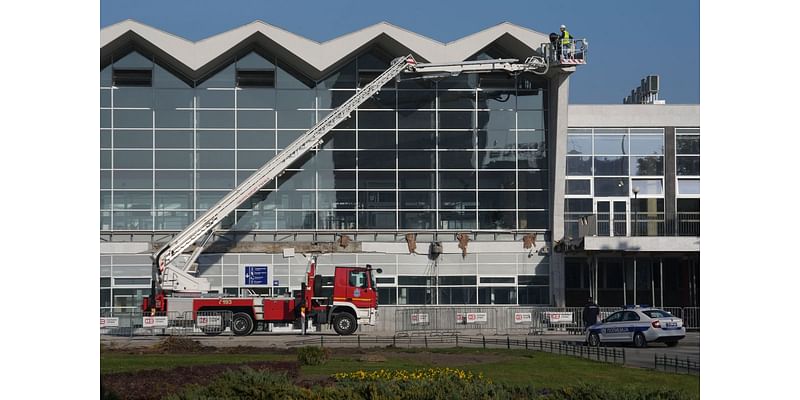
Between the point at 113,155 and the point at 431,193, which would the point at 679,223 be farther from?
Result: the point at 113,155

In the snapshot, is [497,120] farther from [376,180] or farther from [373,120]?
[376,180]

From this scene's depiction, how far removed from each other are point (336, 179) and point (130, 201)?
970 centimetres

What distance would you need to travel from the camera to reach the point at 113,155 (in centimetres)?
4747

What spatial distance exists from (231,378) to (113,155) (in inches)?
1333

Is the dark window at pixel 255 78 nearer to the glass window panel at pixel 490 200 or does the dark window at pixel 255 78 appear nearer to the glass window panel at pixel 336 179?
the glass window panel at pixel 336 179

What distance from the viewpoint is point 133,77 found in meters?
48.1

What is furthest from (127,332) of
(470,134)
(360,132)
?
(470,134)

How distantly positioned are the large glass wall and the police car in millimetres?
13921

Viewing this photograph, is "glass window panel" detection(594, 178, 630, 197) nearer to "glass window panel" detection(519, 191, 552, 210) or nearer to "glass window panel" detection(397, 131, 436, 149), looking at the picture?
"glass window panel" detection(519, 191, 552, 210)

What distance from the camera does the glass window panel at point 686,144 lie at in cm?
4953

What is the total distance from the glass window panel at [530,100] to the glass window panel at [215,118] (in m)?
13.8

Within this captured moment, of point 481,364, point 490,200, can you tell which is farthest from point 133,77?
point 481,364

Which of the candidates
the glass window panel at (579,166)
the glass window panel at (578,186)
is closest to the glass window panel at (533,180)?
the glass window panel at (578,186)

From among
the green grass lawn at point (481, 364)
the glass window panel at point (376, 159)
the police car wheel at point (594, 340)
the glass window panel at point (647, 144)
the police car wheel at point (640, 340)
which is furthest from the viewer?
the glass window panel at point (647, 144)
